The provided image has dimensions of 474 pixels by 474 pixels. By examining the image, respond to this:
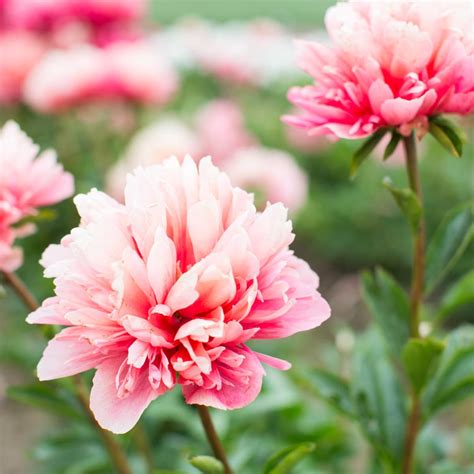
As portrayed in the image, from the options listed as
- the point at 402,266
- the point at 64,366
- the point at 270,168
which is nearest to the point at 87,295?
the point at 64,366

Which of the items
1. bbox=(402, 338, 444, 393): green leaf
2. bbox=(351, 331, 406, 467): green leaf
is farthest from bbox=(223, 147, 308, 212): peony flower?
bbox=(402, 338, 444, 393): green leaf

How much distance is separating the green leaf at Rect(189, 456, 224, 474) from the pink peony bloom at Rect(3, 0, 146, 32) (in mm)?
1524

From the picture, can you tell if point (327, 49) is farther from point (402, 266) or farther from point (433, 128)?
point (402, 266)

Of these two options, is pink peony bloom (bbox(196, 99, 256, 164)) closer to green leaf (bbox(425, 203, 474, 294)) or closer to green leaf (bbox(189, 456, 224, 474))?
green leaf (bbox(425, 203, 474, 294))

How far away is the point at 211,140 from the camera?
2.18 metres

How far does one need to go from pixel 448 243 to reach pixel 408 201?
0.12 m

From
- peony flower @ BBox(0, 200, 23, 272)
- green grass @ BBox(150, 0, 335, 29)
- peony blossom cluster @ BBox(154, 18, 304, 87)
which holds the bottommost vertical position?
green grass @ BBox(150, 0, 335, 29)

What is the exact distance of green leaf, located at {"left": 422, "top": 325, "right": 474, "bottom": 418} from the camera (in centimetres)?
81

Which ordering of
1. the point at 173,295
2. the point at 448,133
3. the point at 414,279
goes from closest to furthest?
the point at 173,295 → the point at 448,133 → the point at 414,279

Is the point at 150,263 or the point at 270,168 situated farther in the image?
the point at 270,168

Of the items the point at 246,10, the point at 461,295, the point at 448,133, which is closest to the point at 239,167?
the point at 461,295

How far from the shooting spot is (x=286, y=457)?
67 cm

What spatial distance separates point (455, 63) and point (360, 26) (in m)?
0.08

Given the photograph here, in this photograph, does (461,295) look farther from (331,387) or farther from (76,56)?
(76,56)
